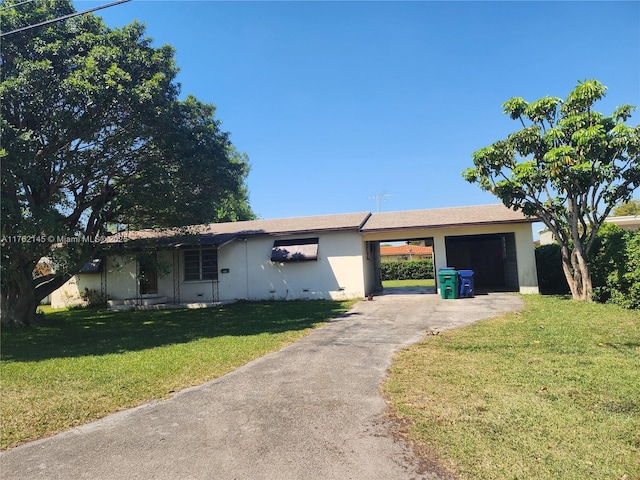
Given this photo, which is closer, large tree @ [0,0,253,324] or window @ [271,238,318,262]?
large tree @ [0,0,253,324]

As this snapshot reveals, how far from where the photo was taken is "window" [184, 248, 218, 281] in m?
17.2

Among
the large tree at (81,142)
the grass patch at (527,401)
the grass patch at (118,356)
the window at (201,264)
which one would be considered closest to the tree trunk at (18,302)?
the large tree at (81,142)

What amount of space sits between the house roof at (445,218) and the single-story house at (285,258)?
0.04 metres

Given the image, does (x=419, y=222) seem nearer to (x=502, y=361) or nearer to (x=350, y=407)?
(x=502, y=361)

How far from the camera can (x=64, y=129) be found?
9.34m

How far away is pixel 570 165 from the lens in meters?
11.1

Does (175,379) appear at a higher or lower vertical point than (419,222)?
lower

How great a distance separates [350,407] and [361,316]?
7046 mm

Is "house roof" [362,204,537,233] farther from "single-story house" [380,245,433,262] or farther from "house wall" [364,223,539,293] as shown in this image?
"single-story house" [380,245,433,262]

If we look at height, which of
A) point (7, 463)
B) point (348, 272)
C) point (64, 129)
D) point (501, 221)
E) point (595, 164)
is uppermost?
point (64, 129)

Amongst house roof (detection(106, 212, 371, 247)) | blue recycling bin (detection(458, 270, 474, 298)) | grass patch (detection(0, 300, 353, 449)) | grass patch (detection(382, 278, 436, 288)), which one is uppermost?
house roof (detection(106, 212, 371, 247))

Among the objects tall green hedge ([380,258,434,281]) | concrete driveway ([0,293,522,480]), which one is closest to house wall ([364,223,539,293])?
concrete driveway ([0,293,522,480])

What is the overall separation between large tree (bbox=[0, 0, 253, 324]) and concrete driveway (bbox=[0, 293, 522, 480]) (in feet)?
21.1

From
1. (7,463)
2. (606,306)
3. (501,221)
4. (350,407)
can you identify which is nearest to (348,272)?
(501,221)
